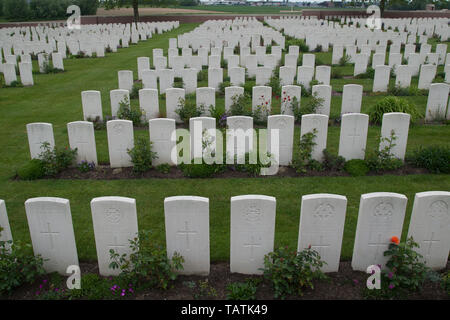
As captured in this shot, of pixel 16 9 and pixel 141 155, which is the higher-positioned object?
pixel 16 9

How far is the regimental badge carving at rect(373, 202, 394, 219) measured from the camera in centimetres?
424

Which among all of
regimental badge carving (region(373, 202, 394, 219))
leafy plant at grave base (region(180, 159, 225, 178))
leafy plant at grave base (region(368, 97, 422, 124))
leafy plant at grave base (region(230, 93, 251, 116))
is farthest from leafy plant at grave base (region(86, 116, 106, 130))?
regimental badge carving (region(373, 202, 394, 219))

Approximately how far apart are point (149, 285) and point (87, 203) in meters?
2.48

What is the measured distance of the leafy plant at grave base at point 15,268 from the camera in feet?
13.7

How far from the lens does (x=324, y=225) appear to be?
4.36 metres

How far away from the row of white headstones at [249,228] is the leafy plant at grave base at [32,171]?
2.89 metres

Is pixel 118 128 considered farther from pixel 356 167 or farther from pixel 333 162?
pixel 356 167

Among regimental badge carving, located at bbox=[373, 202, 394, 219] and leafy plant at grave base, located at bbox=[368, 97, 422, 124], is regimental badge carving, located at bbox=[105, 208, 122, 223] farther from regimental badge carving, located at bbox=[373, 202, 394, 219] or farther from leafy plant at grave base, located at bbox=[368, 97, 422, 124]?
leafy plant at grave base, located at bbox=[368, 97, 422, 124]

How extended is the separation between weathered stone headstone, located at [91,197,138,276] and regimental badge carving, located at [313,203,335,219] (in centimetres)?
198

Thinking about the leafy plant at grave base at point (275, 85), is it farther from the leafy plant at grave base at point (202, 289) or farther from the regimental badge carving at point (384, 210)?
the leafy plant at grave base at point (202, 289)

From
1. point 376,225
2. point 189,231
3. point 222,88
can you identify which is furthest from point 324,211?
point 222,88

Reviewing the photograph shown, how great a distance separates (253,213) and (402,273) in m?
1.76
